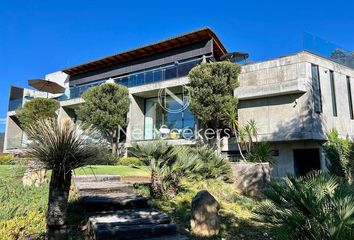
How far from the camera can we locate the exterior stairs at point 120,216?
221 inches

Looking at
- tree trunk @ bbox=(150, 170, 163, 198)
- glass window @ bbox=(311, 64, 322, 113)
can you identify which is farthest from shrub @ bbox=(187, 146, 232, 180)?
glass window @ bbox=(311, 64, 322, 113)

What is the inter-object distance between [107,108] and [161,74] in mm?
4668

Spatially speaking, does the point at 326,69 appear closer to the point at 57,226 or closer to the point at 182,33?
the point at 182,33

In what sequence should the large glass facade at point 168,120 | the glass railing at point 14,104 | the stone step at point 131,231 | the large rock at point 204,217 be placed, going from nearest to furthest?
1. the stone step at point 131,231
2. the large rock at point 204,217
3. the large glass facade at point 168,120
4. the glass railing at point 14,104

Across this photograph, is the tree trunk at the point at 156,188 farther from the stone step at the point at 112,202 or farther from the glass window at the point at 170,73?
the glass window at the point at 170,73

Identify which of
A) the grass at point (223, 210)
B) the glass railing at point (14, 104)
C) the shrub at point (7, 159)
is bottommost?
the grass at point (223, 210)

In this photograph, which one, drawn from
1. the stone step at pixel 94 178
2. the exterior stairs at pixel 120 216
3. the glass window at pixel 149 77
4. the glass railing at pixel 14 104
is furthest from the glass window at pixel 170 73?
the glass railing at pixel 14 104

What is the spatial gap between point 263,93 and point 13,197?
14682 mm

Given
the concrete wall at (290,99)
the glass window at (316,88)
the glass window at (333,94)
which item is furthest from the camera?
the glass window at (333,94)

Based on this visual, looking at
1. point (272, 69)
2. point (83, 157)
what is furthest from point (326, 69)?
point (83, 157)

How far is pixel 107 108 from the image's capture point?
67.3 feet

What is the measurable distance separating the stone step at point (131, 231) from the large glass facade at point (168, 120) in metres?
13.0

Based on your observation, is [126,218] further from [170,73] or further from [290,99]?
[170,73]

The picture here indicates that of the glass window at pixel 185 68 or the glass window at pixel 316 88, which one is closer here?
the glass window at pixel 316 88
